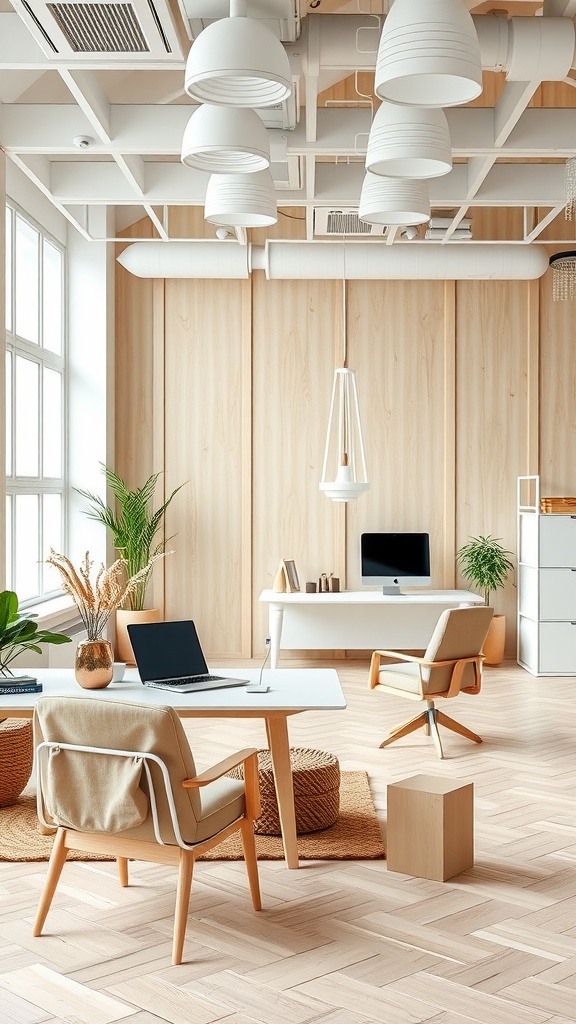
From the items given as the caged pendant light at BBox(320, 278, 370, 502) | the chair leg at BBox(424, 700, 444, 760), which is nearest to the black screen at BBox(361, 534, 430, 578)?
the caged pendant light at BBox(320, 278, 370, 502)

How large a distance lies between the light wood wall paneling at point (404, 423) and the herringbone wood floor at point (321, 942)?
4305mm

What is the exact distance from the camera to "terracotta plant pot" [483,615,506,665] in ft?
28.7

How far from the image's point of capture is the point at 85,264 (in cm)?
850

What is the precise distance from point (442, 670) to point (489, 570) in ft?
9.76

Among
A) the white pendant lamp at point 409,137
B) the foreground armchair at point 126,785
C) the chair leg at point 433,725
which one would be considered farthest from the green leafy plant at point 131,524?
the white pendant lamp at point 409,137

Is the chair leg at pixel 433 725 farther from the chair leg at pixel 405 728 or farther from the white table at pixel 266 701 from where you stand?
the white table at pixel 266 701

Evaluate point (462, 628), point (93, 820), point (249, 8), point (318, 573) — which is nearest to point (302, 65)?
point (249, 8)

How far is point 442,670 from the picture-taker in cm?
578

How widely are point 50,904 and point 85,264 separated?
6.18 m

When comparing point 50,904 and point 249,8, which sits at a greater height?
point 249,8

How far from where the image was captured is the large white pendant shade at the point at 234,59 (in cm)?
292

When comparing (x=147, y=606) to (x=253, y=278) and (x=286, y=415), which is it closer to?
(x=286, y=415)

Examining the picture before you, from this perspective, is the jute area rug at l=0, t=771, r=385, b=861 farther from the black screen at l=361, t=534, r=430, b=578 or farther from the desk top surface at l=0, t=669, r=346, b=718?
the black screen at l=361, t=534, r=430, b=578

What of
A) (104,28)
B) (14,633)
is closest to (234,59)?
(104,28)
